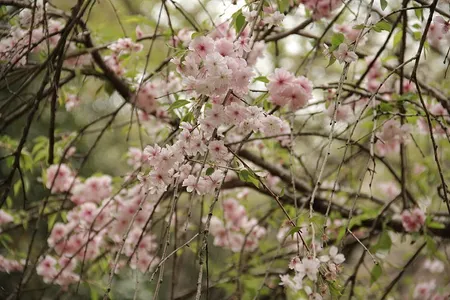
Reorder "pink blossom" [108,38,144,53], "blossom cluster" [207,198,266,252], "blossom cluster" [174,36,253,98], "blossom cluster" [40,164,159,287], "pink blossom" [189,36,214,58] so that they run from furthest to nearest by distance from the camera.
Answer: "blossom cluster" [207,198,266,252] < "blossom cluster" [40,164,159,287] < "pink blossom" [108,38,144,53] < "pink blossom" [189,36,214,58] < "blossom cluster" [174,36,253,98]

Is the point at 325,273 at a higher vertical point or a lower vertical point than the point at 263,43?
lower

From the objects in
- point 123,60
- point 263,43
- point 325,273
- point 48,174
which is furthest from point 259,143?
point 325,273

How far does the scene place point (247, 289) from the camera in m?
2.41

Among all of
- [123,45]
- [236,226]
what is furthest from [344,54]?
[236,226]

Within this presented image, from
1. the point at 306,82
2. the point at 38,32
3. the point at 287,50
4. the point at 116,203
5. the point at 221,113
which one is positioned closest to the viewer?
the point at 221,113

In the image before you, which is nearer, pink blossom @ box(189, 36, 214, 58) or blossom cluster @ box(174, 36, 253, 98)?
blossom cluster @ box(174, 36, 253, 98)

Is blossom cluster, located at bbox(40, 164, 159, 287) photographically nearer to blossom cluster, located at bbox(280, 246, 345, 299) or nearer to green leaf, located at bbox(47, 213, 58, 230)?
green leaf, located at bbox(47, 213, 58, 230)

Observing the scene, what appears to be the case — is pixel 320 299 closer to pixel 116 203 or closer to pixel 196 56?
pixel 196 56

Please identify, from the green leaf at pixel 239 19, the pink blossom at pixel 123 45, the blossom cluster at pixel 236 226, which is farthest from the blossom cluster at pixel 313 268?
the blossom cluster at pixel 236 226

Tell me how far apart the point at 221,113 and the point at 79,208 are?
1594 mm

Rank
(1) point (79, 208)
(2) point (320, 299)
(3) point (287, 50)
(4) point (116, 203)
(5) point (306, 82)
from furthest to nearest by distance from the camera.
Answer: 1. (3) point (287, 50)
2. (1) point (79, 208)
3. (4) point (116, 203)
4. (5) point (306, 82)
5. (2) point (320, 299)

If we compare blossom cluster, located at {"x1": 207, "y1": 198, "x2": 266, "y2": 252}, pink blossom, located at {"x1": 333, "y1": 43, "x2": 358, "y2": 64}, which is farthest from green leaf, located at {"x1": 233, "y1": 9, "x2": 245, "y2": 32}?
blossom cluster, located at {"x1": 207, "y1": 198, "x2": 266, "y2": 252}

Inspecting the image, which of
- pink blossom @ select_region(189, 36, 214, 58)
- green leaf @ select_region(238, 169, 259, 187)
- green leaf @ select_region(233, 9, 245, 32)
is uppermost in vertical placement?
green leaf @ select_region(233, 9, 245, 32)

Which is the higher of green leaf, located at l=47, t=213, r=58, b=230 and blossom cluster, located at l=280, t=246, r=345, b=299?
green leaf, located at l=47, t=213, r=58, b=230
